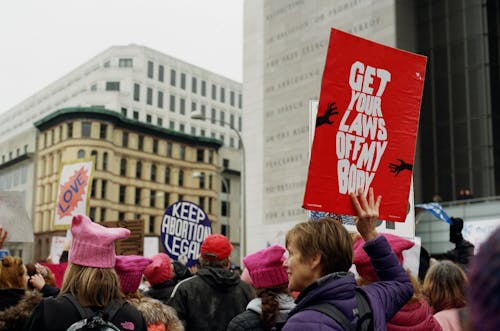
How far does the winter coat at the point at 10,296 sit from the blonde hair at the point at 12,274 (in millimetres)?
28

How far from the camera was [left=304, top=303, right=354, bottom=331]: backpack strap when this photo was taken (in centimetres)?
252

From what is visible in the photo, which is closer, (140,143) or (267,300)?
(267,300)

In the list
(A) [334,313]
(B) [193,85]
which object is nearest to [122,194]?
(B) [193,85]

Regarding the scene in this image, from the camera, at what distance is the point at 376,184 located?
12.9 ft

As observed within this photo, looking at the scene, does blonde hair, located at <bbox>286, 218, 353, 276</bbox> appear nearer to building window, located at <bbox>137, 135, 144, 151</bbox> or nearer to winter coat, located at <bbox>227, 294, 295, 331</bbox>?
winter coat, located at <bbox>227, 294, 295, 331</bbox>

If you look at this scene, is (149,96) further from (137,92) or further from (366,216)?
(366,216)

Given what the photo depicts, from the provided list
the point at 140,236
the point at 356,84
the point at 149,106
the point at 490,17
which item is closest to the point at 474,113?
the point at 490,17

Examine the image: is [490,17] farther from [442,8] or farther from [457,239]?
[457,239]

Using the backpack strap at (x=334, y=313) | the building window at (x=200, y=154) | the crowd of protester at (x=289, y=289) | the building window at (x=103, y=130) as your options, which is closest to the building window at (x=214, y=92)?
the building window at (x=200, y=154)

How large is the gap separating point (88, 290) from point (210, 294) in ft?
7.31

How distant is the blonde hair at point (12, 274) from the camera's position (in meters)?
4.63

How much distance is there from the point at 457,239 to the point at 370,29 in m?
32.7

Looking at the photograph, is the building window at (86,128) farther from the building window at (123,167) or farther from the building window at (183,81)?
the building window at (183,81)

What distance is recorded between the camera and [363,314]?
2.70 meters
